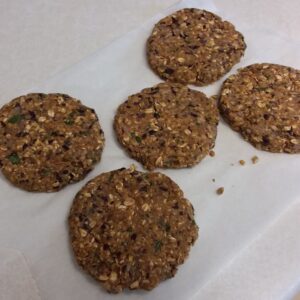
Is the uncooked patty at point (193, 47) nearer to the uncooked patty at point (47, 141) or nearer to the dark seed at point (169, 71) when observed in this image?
the dark seed at point (169, 71)

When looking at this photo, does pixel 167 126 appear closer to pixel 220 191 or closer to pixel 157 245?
pixel 220 191

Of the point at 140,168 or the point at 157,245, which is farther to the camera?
the point at 140,168

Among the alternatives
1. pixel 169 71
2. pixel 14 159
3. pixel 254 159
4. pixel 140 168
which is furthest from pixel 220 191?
pixel 14 159

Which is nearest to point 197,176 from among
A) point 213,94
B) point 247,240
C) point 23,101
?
point 247,240

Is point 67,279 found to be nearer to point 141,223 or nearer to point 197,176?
point 141,223

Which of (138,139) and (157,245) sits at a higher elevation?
(138,139)

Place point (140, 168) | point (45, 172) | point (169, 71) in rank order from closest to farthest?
point (45, 172), point (140, 168), point (169, 71)

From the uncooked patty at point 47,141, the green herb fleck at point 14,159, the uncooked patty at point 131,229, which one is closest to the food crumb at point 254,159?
the uncooked patty at point 131,229

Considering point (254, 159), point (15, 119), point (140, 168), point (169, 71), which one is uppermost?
point (15, 119)
